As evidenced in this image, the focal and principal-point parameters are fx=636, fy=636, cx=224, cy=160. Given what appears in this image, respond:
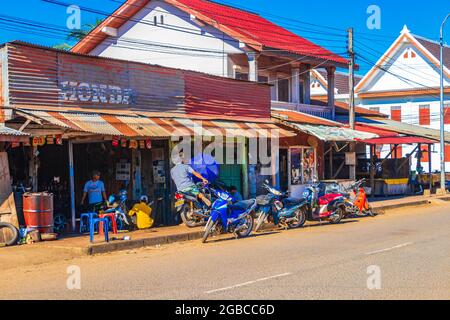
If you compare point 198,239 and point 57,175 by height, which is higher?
point 57,175

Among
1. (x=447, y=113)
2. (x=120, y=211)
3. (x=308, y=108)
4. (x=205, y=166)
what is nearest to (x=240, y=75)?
(x=308, y=108)

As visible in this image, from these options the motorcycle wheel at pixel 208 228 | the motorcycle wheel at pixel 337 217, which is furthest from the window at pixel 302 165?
the motorcycle wheel at pixel 208 228

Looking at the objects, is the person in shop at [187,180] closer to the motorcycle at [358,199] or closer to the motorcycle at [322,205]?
the motorcycle at [322,205]

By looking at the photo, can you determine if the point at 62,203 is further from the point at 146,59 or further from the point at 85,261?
the point at 146,59

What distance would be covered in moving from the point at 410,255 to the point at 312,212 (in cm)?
727

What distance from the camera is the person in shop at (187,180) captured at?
16.0m

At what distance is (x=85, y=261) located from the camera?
455 inches

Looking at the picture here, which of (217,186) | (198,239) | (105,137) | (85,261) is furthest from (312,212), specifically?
Result: (85,261)

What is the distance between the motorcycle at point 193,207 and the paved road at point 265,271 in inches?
67.1

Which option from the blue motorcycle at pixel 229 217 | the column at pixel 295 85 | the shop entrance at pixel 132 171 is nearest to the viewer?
the blue motorcycle at pixel 229 217

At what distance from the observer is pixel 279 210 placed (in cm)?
1658

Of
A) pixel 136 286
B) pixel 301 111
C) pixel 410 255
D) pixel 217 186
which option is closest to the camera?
pixel 136 286

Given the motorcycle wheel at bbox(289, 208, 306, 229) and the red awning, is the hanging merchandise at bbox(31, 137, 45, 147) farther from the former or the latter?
the red awning

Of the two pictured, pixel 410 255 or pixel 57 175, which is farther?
pixel 57 175
